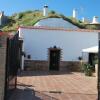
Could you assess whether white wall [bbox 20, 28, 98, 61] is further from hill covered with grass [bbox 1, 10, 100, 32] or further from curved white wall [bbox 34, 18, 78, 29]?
hill covered with grass [bbox 1, 10, 100, 32]

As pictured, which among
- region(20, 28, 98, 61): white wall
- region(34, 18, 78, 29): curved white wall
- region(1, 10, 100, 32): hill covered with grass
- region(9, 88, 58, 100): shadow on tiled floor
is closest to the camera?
region(9, 88, 58, 100): shadow on tiled floor

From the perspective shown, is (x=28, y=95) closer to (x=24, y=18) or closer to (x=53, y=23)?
(x=53, y=23)

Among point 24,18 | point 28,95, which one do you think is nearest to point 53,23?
point 24,18

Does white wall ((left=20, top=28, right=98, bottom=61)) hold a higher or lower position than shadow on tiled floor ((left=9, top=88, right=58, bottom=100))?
higher

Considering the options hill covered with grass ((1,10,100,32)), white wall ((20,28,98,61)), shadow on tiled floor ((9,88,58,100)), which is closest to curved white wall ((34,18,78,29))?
hill covered with grass ((1,10,100,32))

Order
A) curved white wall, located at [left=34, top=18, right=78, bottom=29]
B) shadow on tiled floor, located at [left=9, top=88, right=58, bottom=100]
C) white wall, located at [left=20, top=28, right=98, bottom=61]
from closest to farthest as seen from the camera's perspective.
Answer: shadow on tiled floor, located at [left=9, top=88, right=58, bottom=100] → white wall, located at [left=20, top=28, right=98, bottom=61] → curved white wall, located at [left=34, top=18, right=78, bottom=29]

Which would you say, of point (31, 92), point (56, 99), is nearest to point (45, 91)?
point (31, 92)

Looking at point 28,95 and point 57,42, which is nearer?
point 28,95

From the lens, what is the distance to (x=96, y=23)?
36.0 metres

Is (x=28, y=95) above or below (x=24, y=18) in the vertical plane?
below

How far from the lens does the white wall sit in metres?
27.9

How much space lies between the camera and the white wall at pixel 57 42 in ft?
91.7

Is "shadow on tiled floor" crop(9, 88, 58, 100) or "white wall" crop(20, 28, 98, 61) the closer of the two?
"shadow on tiled floor" crop(9, 88, 58, 100)

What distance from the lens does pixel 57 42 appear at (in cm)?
2820
